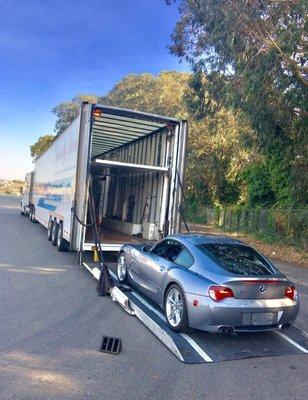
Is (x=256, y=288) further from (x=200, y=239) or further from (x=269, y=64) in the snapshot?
(x=269, y=64)

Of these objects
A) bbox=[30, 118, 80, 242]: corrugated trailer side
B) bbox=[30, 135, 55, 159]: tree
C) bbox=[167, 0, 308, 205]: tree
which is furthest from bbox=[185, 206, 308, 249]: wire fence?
bbox=[30, 135, 55, 159]: tree

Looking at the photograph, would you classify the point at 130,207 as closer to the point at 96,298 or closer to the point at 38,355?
the point at 96,298

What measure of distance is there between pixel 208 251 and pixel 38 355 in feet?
9.11

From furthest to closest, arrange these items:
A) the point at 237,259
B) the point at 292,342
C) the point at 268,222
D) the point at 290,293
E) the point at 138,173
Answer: the point at 268,222 < the point at 138,173 < the point at 237,259 < the point at 292,342 < the point at 290,293

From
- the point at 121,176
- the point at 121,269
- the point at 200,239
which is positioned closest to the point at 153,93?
the point at 121,176

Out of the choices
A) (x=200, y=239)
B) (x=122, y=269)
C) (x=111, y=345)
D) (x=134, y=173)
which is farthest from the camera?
(x=134, y=173)

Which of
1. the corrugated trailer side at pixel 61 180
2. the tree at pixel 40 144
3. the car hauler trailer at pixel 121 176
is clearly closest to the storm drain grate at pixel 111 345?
the car hauler trailer at pixel 121 176

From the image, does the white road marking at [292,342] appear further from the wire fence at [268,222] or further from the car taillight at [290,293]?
the wire fence at [268,222]

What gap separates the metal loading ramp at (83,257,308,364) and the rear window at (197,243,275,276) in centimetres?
97

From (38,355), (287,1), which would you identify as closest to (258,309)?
(38,355)

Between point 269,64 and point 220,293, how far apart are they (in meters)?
9.01

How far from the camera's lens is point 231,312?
5.44 metres

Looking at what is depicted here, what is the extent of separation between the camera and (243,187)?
112 ft

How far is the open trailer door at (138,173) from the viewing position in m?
10.6
